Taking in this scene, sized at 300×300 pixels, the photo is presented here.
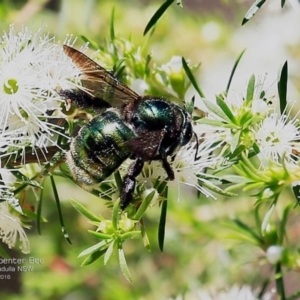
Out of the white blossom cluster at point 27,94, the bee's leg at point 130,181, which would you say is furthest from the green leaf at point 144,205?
the white blossom cluster at point 27,94

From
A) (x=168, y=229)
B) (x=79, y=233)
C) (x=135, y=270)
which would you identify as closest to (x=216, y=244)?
(x=168, y=229)

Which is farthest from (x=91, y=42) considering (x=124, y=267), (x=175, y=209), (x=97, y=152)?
(x=175, y=209)

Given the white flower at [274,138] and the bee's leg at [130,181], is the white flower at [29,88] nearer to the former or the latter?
the bee's leg at [130,181]

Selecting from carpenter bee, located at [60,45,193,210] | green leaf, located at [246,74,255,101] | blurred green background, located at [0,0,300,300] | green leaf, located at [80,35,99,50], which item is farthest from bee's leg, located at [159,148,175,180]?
blurred green background, located at [0,0,300,300]

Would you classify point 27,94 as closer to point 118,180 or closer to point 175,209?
point 118,180

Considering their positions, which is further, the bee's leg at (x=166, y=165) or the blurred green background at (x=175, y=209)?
the blurred green background at (x=175, y=209)

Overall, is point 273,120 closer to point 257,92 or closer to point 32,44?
point 257,92
